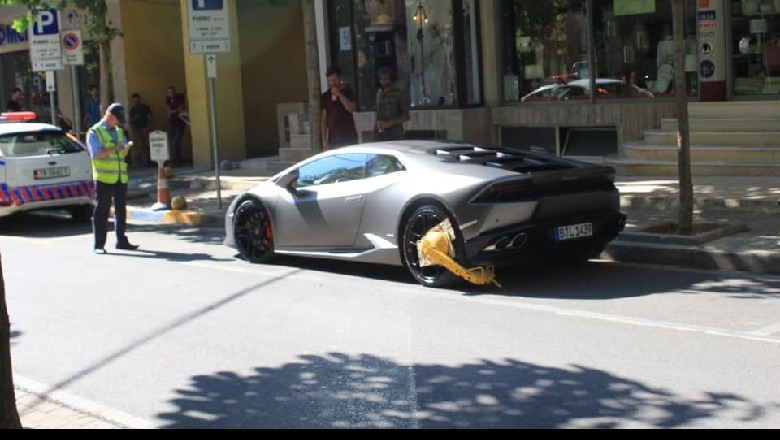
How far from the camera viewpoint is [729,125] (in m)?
15.8

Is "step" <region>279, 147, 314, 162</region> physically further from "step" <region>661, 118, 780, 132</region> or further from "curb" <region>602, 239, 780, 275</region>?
"curb" <region>602, 239, 780, 275</region>

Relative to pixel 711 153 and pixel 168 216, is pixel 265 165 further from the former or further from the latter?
pixel 711 153

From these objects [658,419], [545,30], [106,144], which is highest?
[545,30]

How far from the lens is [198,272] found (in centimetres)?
1171

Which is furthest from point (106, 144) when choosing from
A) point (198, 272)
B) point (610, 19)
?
point (610, 19)

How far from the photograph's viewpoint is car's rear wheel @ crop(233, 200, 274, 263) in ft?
39.1

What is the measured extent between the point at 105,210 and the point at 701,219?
7.30 metres

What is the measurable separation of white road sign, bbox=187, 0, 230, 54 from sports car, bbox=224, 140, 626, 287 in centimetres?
507

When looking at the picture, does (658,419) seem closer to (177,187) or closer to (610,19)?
(610,19)

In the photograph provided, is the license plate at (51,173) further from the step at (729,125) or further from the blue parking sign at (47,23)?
the step at (729,125)

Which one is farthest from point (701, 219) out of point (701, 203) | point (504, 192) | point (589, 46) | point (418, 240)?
point (589, 46)

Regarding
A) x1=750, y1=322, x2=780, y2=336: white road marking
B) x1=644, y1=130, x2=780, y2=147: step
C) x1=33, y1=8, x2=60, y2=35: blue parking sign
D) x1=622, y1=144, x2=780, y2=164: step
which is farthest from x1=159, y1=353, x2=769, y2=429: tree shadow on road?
x1=33, y1=8, x2=60, y2=35: blue parking sign

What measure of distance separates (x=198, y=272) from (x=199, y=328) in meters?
2.99

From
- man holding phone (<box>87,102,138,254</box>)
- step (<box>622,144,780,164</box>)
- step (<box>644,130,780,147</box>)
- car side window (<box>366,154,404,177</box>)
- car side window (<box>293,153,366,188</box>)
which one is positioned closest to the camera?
car side window (<box>366,154,404,177</box>)
